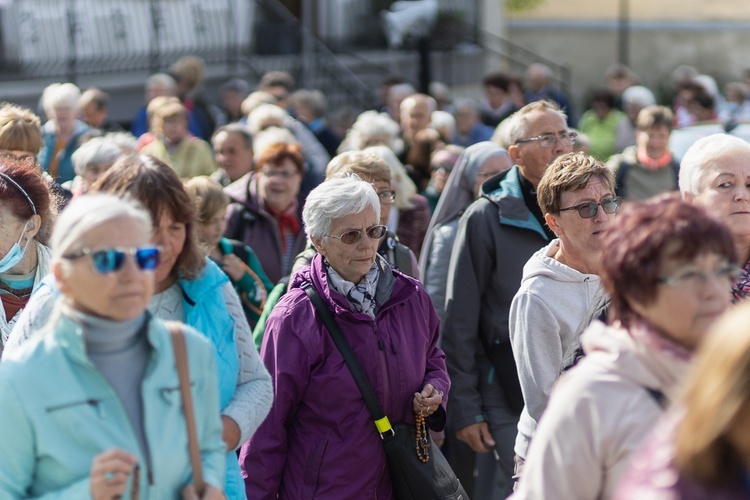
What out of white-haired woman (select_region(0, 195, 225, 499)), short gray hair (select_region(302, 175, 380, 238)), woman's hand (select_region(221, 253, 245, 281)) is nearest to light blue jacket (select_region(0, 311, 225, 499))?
white-haired woman (select_region(0, 195, 225, 499))

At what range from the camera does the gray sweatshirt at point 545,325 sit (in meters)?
4.37

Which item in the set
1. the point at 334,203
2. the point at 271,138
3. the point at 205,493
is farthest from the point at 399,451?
the point at 271,138

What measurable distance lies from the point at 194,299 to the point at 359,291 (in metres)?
0.93

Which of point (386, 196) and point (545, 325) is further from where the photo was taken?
point (386, 196)

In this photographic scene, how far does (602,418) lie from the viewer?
2.75m

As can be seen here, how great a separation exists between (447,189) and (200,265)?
3.06 metres

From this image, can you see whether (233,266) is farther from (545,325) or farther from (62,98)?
(62,98)

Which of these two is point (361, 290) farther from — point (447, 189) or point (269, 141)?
point (269, 141)

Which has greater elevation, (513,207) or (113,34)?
(513,207)

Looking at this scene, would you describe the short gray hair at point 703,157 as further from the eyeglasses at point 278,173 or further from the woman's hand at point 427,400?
the eyeglasses at point 278,173

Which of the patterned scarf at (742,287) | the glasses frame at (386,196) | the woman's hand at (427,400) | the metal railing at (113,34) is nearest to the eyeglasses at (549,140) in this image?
the glasses frame at (386,196)

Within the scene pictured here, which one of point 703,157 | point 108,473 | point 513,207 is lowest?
point 513,207

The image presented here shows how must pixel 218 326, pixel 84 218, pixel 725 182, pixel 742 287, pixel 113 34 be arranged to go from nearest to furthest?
pixel 84 218 → pixel 218 326 → pixel 742 287 → pixel 725 182 → pixel 113 34

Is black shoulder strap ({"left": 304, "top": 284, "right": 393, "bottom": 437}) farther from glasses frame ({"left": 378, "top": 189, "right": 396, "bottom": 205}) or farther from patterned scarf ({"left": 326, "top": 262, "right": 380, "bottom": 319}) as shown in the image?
glasses frame ({"left": 378, "top": 189, "right": 396, "bottom": 205})
